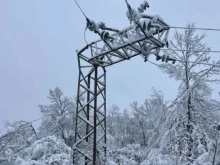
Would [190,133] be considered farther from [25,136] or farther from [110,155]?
[25,136]

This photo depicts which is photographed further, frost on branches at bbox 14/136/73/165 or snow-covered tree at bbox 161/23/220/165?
snow-covered tree at bbox 161/23/220/165

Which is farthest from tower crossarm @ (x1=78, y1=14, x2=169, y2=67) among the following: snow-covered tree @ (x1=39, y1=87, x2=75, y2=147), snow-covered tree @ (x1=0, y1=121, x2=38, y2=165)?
snow-covered tree @ (x1=39, y1=87, x2=75, y2=147)

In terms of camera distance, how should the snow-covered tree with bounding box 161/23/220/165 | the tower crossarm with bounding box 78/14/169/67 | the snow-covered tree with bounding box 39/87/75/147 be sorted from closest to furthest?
the tower crossarm with bounding box 78/14/169/67
the snow-covered tree with bounding box 161/23/220/165
the snow-covered tree with bounding box 39/87/75/147

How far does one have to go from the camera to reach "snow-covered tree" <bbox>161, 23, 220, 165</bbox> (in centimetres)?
1260

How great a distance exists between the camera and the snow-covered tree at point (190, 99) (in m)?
12.6

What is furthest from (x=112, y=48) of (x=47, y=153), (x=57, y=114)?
(x=57, y=114)

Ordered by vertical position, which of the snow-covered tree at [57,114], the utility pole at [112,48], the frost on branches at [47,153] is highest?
the snow-covered tree at [57,114]

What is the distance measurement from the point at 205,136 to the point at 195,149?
730 mm

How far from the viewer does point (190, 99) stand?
1329cm

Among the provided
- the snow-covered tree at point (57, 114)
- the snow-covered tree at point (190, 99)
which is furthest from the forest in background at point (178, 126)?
the snow-covered tree at point (57, 114)

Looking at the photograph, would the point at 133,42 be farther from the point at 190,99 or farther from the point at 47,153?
the point at 190,99

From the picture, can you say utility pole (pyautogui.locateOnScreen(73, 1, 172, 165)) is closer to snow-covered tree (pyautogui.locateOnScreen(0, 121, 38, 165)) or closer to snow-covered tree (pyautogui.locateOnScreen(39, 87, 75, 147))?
snow-covered tree (pyautogui.locateOnScreen(0, 121, 38, 165))

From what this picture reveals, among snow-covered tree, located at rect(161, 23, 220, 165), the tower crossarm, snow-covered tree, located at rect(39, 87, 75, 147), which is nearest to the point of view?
the tower crossarm

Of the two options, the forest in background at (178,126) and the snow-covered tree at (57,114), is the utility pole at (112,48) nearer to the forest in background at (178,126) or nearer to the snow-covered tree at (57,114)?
the forest in background at (178,126)
